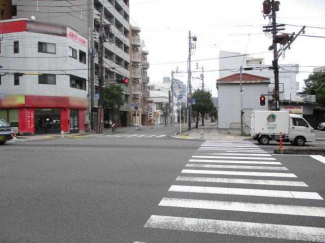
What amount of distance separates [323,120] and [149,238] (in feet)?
143

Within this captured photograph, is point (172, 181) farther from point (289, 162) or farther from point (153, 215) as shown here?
point (289, 162)

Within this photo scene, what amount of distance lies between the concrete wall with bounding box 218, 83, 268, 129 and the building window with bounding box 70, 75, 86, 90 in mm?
17373

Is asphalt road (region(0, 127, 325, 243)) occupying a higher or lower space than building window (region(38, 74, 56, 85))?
lower

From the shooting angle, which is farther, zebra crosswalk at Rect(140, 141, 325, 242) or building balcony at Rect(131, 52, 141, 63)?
building balcony at Rect(131, 52, 141, 63)

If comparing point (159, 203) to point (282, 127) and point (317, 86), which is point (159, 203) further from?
point (317, 86)

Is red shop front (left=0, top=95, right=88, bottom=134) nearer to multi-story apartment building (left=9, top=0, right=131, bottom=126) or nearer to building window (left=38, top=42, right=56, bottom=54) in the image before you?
multi-story apartment building (left=9, top=0, right=131, bottom=126)

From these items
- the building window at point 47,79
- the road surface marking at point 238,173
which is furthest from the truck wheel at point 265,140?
the building window at point 47,79

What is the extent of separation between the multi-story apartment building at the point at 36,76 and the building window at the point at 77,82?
678mm

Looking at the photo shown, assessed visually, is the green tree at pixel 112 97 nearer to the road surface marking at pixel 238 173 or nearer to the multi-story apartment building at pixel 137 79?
the multi-story apartment building at pixel 137 79

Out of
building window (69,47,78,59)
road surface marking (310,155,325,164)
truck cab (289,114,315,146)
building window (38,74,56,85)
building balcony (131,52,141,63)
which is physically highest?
building balcony (131,52,141,63)

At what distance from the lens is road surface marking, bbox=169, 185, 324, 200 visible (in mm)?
6410

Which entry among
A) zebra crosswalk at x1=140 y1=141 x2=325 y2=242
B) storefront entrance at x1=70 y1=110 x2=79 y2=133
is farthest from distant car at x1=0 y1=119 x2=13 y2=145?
zebra crosswalk at x1=140 y1=141 x2=325 y2=242

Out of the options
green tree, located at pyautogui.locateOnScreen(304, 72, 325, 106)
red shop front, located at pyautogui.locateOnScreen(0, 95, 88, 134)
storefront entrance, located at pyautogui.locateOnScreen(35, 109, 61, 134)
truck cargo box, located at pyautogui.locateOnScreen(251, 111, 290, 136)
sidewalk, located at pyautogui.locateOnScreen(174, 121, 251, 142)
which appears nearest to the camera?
truck cargo box, located at pyautogui.locateOnScreen(251, 111, 290, 136)

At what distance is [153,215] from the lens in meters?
5.14
